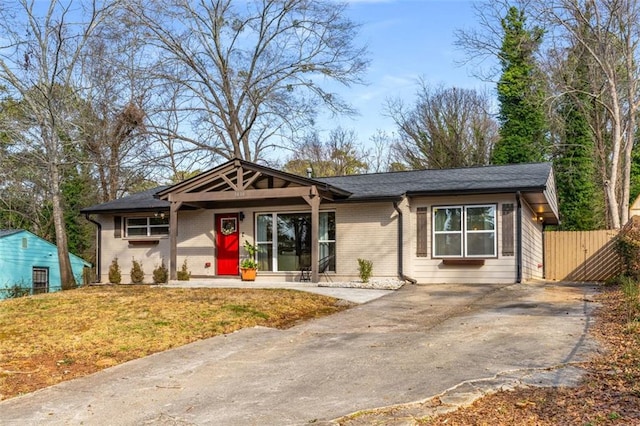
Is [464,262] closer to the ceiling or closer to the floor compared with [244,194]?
closer to the floor

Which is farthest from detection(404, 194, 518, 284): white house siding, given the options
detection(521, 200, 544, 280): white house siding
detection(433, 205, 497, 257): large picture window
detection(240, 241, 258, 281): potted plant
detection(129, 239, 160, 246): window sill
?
detection(129, 239, 160, 246): window sill

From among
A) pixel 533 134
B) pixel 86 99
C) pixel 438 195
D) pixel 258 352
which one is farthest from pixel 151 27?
pixel 258 352

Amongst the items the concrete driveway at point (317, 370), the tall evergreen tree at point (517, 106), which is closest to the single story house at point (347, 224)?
the concrete driveway at point (317, 370)

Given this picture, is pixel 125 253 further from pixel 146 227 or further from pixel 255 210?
pixel 255 210

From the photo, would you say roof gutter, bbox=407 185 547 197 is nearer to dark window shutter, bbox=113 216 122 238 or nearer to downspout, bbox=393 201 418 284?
downspout, bbox=393 201 418 284

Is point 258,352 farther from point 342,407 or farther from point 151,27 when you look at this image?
point 151,27

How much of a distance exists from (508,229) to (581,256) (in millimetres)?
6571

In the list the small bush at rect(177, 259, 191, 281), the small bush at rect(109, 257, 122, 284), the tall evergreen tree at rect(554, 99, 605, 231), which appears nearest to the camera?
the small bush at rect(177, 259, 191, 281)

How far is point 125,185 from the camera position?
100ft

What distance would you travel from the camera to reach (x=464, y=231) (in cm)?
1564

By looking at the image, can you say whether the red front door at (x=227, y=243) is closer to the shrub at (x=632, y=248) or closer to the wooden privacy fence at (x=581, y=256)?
the shrub at (x=632, y=248)

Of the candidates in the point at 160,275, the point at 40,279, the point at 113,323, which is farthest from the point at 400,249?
the point at 40,279

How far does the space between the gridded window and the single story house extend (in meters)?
5.75

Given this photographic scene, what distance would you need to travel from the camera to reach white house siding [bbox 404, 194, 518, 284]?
50.1 feet
